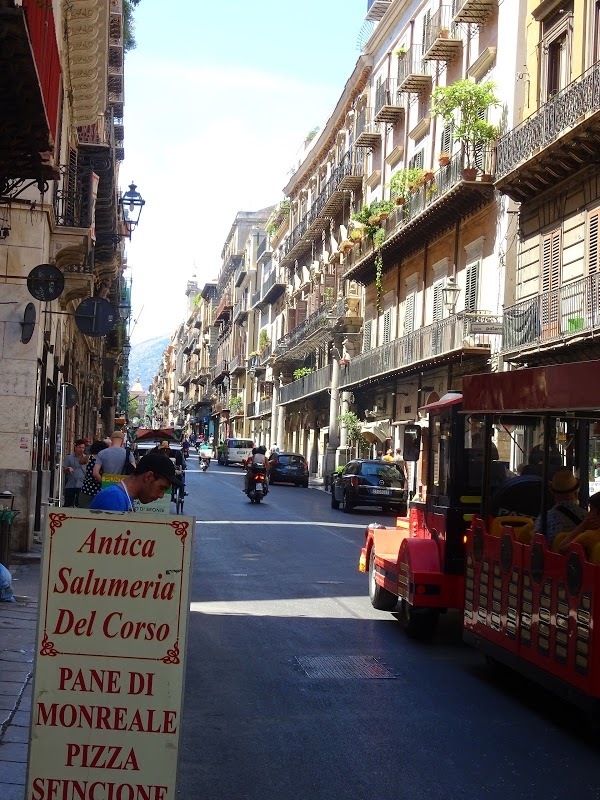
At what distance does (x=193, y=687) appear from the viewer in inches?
340

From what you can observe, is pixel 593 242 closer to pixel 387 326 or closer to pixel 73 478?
pixel 73 478

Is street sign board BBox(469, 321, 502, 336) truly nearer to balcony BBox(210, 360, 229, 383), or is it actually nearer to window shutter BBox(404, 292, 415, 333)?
window shutter BBox(404, 292, 415, 333)

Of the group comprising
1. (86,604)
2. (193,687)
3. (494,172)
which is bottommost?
(193,687)

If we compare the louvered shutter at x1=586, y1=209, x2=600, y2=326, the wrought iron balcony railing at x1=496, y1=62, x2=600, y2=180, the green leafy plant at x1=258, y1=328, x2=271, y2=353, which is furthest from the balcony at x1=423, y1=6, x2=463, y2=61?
the green leafy plant at x1=258, y1=328, x2=271, y2=353

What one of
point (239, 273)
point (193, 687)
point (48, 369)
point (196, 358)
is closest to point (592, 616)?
point (193, 687)

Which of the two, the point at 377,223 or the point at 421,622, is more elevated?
the point at 377,223

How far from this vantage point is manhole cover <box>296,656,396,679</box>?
928 centimetres

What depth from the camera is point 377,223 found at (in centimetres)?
4184

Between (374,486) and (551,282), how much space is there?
301 inches

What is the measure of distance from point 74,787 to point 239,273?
99127mm

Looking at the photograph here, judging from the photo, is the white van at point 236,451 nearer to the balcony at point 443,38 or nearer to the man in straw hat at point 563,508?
the balcony at point 443,38

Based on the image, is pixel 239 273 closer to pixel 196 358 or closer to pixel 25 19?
pixel 196 358

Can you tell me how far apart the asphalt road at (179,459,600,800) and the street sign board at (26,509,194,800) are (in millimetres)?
1363


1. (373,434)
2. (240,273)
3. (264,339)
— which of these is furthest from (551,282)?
(240,273)
